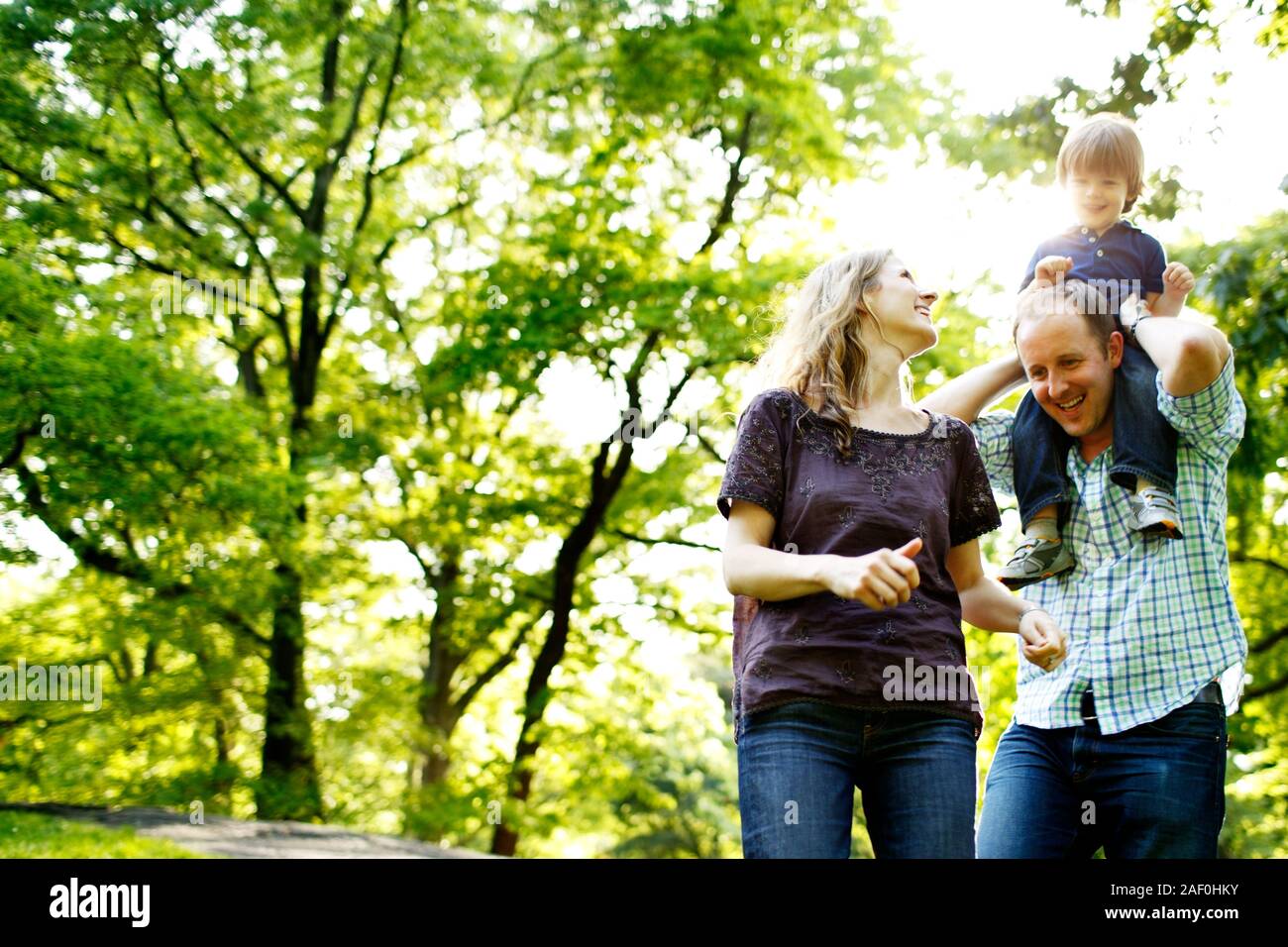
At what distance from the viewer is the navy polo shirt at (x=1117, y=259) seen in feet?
9.30

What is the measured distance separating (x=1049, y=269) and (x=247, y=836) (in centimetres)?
659

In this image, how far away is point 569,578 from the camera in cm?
1416

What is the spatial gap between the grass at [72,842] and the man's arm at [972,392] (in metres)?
5.09

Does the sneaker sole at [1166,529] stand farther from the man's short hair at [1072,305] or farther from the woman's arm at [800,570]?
the woman's arm at [800,570]

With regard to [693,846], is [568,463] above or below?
above

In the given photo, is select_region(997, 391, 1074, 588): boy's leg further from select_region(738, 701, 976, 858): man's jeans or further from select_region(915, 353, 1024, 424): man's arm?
select_region(738, 701, 976, 858): man's jeans

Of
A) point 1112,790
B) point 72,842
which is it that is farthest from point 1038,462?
point 72,842

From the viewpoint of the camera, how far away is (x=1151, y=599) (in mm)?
2271

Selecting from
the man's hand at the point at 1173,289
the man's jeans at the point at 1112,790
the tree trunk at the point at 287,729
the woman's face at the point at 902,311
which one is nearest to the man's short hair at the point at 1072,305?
the man's hand at the point at 1173,289

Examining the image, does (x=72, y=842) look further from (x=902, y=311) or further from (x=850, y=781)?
(x=902, y=311)

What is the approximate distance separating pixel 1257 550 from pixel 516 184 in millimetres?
10036
